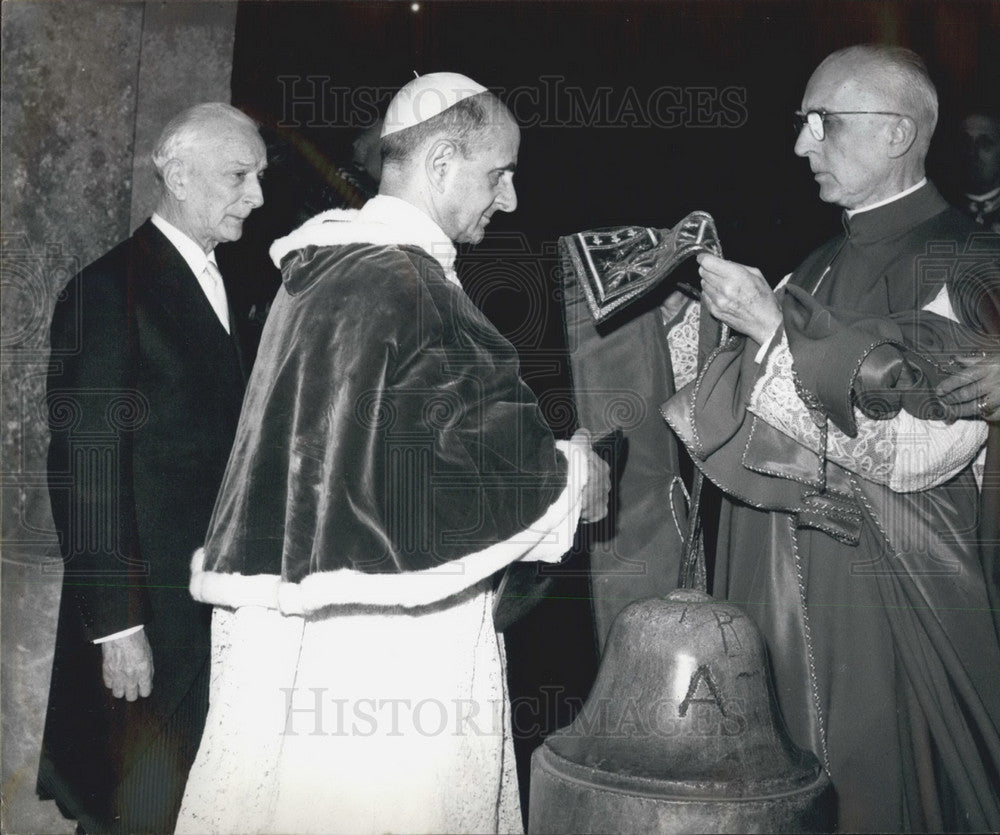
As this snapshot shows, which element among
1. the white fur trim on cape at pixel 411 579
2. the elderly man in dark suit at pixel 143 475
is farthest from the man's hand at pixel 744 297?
the elderly man in dark suit at pixel 143 475

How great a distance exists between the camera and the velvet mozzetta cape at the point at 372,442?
3182 millimetres

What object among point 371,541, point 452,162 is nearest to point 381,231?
point 452,162

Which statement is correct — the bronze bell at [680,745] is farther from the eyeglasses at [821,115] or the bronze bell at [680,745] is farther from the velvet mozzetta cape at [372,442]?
the eyeglasses at [821,115]

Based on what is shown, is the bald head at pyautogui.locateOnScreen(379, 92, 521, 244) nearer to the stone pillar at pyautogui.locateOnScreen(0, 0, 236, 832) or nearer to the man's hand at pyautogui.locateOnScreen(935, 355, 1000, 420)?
the man's hand at pyautogui.locateOnScreen(935, 355, 1000, 420)

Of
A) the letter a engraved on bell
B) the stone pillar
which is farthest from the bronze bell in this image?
the stone pillar

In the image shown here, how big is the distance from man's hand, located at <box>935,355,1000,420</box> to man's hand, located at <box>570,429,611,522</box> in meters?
0.98

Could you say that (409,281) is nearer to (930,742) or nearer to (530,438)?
(530,438)

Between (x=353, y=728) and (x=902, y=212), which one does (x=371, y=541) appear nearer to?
(x=353, y=728)

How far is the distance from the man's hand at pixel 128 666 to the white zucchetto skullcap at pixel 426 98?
5.81ft

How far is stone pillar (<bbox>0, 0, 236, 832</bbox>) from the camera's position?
4.68m

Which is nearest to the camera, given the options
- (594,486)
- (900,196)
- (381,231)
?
(381,231)

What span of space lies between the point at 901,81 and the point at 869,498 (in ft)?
4.41

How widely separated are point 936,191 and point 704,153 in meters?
0.94

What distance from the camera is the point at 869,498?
3748mm
